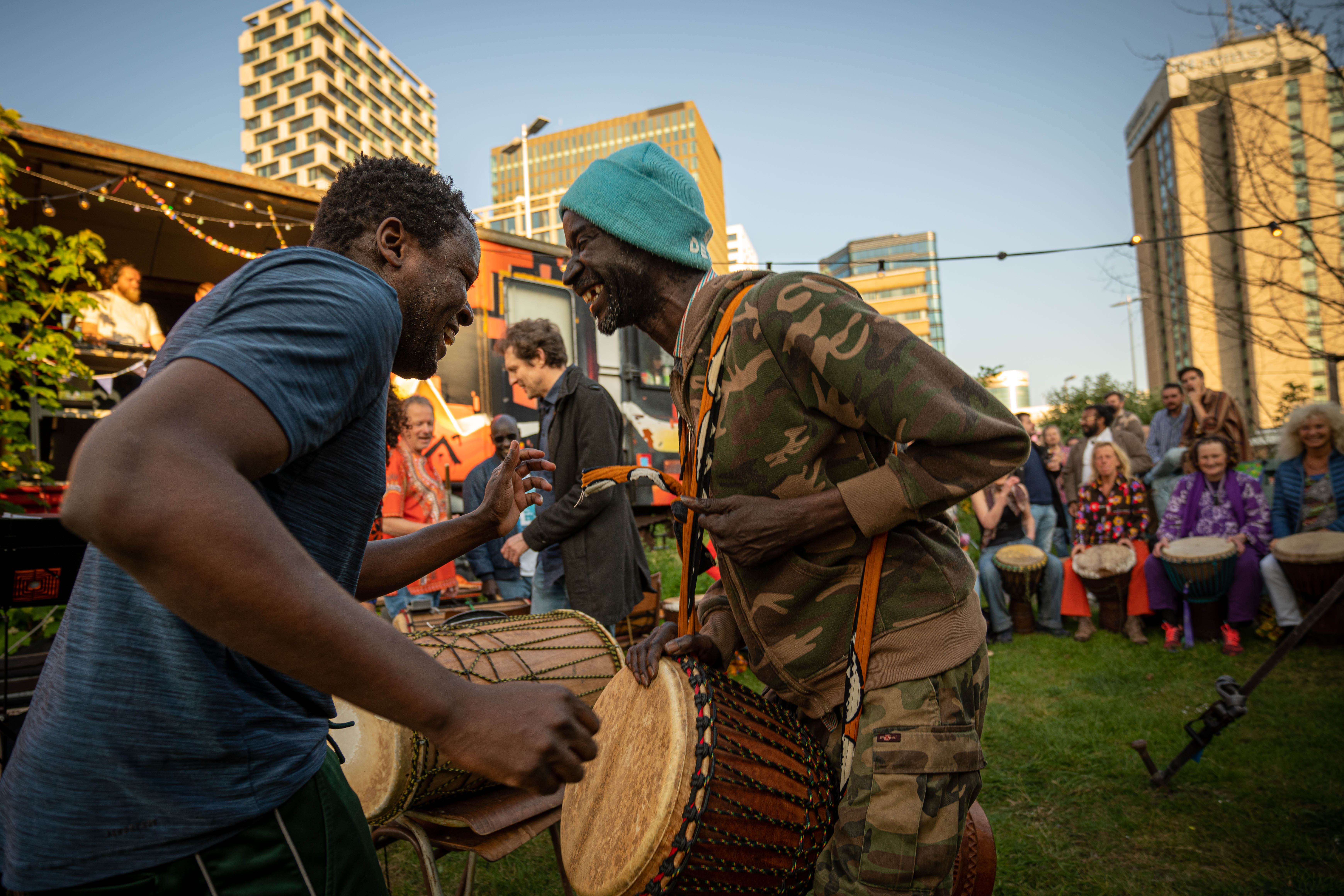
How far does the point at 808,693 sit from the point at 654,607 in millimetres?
4112

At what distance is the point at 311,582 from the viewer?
769mm

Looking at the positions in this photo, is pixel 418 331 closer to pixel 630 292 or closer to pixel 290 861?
pixel 630 292

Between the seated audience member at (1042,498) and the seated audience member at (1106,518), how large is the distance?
465mm

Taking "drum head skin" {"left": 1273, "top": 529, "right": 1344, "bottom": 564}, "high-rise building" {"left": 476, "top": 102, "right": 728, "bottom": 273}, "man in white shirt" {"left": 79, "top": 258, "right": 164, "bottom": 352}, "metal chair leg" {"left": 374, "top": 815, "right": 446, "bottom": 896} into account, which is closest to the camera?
"metal chair leg" {"left": 374, "top": 815, "right": 446, "bottom": 896}

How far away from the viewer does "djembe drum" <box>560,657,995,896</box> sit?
148cm

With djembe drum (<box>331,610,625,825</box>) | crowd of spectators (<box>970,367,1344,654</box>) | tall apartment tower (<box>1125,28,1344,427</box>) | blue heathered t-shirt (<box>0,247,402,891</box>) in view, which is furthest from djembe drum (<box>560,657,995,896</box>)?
tall apartment tower (<box>1125,28,1344,427</box>)

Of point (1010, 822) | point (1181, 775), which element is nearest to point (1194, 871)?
point (1010, 822)

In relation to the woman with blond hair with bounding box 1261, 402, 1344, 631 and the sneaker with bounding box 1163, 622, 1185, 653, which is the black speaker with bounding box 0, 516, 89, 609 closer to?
the sneaker with bounding box 1163, 622, 1185, 653

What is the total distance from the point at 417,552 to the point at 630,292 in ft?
2.81

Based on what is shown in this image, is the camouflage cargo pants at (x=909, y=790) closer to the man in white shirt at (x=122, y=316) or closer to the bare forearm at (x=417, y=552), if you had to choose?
the bare forearm at (x=417, y=552)

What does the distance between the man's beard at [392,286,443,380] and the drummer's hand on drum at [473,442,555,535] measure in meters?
0.36

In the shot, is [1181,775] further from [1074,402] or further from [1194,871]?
[1074,402]

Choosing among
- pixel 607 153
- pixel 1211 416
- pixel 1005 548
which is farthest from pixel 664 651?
pixel 607 153

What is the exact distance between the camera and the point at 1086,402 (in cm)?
2709
